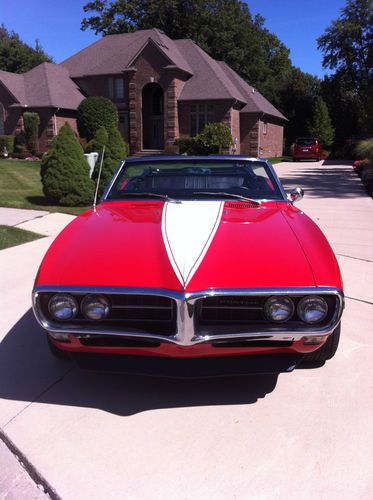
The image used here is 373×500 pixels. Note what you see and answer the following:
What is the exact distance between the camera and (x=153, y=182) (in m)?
4.45

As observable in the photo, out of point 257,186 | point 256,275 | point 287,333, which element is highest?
point 257,186

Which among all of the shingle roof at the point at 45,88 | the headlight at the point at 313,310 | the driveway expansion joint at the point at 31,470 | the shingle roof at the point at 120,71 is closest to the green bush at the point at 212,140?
the shingle roof at the point at 120,71

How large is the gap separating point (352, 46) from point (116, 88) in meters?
26.4

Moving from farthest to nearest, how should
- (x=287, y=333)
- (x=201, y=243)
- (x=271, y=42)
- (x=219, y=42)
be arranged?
(x=271, y=42) → (x=219, y=42) → (x=201, y=243) → (x=287, y=333)

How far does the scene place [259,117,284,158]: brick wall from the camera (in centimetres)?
3193

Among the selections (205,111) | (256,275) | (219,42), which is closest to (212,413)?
(256,275)

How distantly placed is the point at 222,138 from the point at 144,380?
23.1m

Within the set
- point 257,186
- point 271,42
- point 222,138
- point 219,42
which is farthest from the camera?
point 271,42

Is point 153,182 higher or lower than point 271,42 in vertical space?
lower

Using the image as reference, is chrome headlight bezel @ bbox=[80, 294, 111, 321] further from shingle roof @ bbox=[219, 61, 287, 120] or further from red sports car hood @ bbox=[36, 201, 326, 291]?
shingle roof @ bbox=[219, 61, 287, 120]

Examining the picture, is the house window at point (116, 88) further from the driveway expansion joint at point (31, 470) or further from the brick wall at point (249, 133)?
the driveway expansion joint at point (31, 470)

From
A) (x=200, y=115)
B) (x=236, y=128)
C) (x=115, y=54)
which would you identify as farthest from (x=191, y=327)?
(x=115, y=54)

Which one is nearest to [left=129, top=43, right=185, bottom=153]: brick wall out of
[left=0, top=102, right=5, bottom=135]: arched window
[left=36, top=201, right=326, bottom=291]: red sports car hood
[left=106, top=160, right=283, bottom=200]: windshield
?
[left=0, top=102, right=5, bottom=135]: arched window

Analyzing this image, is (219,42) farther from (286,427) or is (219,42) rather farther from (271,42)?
(286,427)
